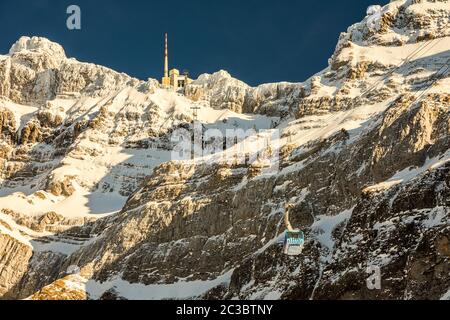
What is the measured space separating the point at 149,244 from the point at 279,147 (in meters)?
28.6

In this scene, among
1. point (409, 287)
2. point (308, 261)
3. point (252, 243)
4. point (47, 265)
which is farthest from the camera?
point (47, 265)

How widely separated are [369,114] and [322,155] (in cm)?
1723

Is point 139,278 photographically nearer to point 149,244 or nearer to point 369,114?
point 149,244

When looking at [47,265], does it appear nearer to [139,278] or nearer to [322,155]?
[139,278]

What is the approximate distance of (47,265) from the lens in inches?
7544

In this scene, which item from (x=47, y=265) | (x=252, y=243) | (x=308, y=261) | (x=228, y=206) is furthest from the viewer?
(x=47, y=265)
